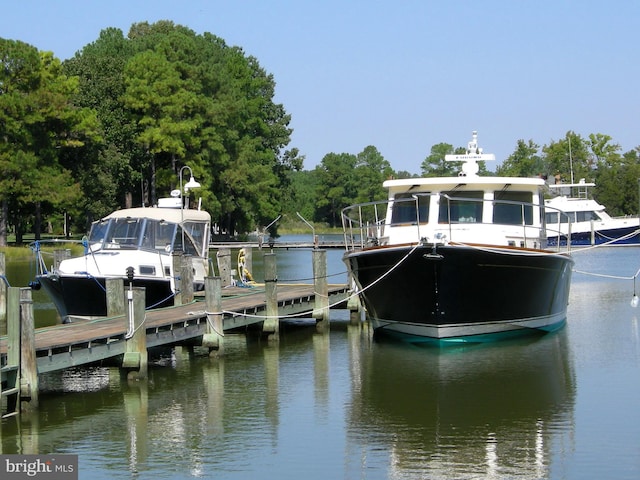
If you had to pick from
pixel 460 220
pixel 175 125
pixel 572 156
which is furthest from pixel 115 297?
pixel 572 156

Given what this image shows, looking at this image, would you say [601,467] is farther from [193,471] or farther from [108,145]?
[108,145]

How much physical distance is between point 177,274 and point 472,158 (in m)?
8.13

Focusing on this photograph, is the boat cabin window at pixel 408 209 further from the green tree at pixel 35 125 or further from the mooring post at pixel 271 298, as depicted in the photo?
the green tree at pixel 35 125

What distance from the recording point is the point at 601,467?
1362 cm

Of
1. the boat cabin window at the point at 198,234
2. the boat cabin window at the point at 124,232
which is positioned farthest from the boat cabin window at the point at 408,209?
the boat cabin window at the point at 124,232

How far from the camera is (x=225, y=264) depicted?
2933cm

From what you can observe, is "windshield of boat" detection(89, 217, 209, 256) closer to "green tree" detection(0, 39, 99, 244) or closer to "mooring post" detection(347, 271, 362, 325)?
"mooring post" detection(347, 271, 362, 325)

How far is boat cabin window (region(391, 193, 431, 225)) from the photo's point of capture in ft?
79.1

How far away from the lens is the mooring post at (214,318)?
20.8 metres

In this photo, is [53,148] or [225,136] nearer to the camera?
[53,148]

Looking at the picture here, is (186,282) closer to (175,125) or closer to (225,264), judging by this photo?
(225,264)

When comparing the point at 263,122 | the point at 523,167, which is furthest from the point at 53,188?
the point at 523,167

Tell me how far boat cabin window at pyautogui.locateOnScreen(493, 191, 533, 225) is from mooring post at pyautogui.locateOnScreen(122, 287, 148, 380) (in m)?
9.31

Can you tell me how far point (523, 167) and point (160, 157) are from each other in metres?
59.6
